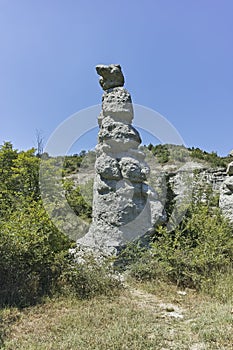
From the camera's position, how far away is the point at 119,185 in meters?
5.85

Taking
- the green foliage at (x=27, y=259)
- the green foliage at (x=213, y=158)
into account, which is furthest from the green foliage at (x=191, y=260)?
the green foliage at (x=213, y=158)

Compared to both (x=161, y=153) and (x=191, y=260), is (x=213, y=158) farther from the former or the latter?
(x=191, y=260)

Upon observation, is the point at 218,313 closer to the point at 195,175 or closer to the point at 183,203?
the point at 183,203

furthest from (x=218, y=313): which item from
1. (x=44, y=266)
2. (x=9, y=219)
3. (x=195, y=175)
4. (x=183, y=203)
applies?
(x=195, y=175)

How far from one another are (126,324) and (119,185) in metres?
3.10

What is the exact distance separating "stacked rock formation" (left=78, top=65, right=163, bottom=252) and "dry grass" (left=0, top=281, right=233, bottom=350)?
1.57 m

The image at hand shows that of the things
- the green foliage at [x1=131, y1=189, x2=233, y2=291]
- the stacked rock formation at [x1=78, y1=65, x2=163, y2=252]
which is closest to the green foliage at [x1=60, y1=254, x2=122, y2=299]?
the green foliage at [x1=131, y1=189, x2=233, y2=291]

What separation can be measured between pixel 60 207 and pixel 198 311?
15.6ft

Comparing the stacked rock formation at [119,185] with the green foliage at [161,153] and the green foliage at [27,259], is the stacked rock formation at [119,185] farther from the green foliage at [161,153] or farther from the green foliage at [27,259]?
the green foliage at [161,153]

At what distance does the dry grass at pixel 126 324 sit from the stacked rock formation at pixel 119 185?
5.14ft

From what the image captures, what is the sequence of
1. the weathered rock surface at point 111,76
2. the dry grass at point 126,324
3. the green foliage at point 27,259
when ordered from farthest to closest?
the weathered rock surface at point 111,76, the green foliage at point 27,259, the dry grass at point 126,324

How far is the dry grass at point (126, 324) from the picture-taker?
2715 mm

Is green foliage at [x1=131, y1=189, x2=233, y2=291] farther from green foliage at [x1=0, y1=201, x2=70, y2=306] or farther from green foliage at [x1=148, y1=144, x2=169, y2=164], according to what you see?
green foliage at [x1=148, y1=144, x2=169, y2=164]

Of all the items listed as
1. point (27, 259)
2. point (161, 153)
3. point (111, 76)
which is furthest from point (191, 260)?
point (161, 153)
